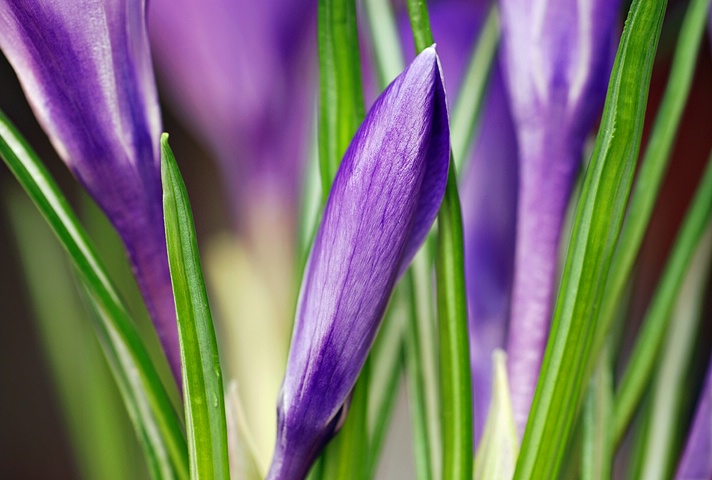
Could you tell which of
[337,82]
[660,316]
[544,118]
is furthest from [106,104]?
[660,316]

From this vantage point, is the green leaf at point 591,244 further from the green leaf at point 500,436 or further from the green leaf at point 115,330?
the green leaf at point 115,330

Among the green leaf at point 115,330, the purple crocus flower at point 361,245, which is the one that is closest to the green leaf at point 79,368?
the green leaf at point 115,330

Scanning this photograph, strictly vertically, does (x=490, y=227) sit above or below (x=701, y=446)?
above

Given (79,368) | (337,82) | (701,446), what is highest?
(337,82)

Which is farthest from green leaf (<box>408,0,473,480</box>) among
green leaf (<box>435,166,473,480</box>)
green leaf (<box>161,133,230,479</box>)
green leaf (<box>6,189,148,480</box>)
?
green leaf (<box>6,189,148,480</box>)

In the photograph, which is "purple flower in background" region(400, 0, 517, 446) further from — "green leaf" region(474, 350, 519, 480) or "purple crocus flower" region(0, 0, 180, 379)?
"purple crocus flower" region(0, 0, 180, 379)

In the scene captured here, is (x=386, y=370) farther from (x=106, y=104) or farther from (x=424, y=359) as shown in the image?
(x=106, y=104)
